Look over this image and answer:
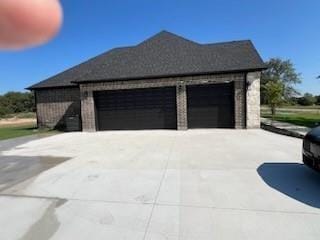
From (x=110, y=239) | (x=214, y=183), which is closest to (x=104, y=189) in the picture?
(x=110, y=239)

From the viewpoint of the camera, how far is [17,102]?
53.8m

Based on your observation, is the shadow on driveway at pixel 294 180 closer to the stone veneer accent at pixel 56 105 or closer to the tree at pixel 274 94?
the tree at pixel 274 94

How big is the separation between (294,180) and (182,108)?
8.45 m

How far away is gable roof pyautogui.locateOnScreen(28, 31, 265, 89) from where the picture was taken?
12562 millimetres

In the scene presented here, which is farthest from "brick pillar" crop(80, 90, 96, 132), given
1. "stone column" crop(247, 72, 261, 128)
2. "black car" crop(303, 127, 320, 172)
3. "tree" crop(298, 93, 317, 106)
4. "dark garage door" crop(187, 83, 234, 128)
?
"tree" crop(298, 93, 317, 106)

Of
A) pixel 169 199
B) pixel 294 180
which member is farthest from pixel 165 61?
pixel 169 199

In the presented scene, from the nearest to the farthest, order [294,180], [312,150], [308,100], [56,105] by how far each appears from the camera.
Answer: [312,150], [294,180], [56,105], [308,100]

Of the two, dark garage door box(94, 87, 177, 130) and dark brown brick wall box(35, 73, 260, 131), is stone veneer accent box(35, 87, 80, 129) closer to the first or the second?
dark brown brick wall box(35, 73, 260, 131)

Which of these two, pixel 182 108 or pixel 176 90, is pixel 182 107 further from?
pixel 176 90

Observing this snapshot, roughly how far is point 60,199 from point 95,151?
391 cm

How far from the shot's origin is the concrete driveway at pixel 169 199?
2.89m

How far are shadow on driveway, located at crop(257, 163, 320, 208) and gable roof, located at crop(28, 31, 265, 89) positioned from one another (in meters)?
7.60

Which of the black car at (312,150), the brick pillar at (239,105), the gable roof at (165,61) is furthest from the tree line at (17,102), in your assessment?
the black car at (312,150)

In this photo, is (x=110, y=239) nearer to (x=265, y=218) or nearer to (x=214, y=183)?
(x=265, y=218)
